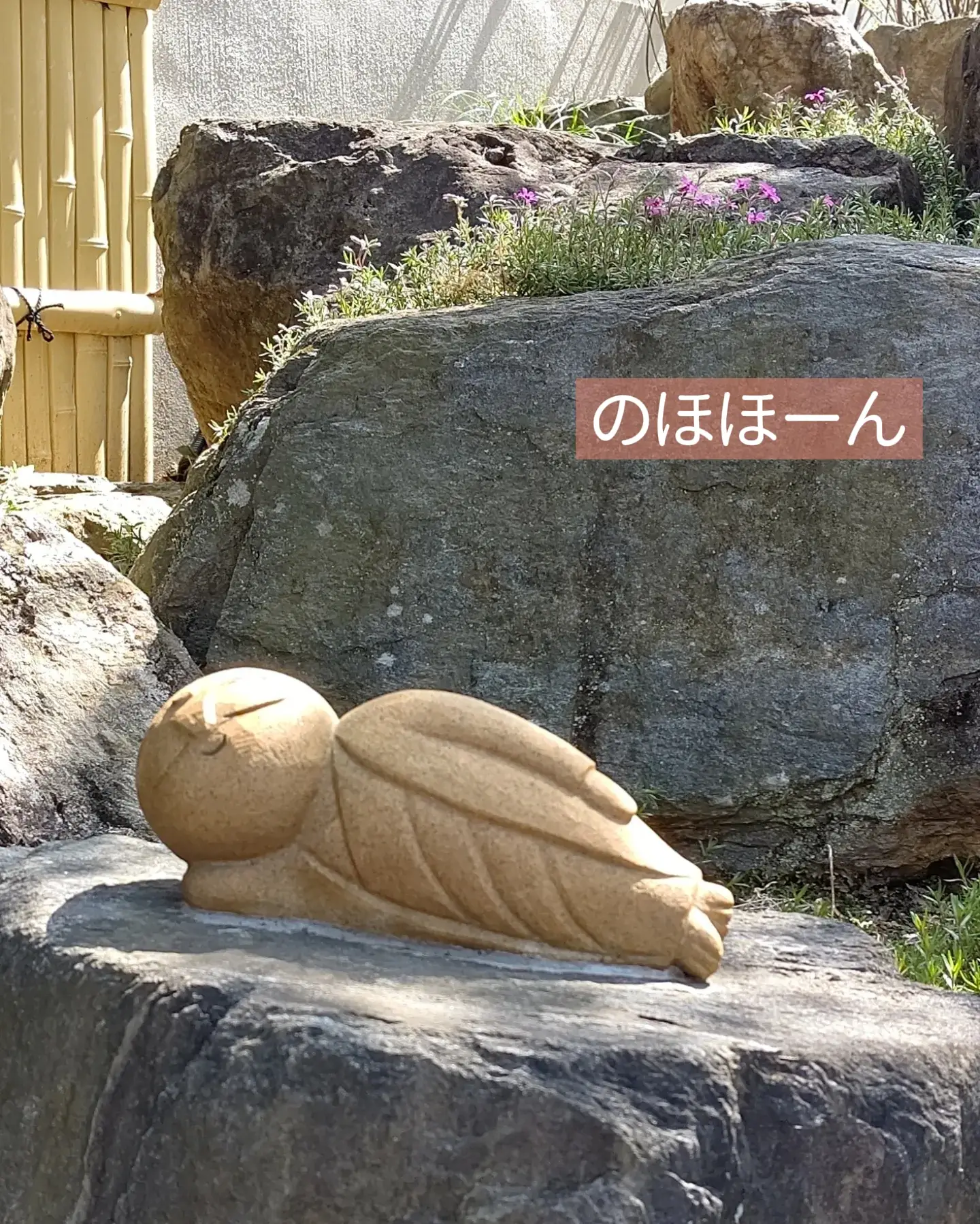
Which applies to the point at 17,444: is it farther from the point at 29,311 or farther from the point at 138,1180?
the point at 138,1180

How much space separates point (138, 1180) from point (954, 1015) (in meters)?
1.04

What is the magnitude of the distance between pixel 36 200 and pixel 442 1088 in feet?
17.5

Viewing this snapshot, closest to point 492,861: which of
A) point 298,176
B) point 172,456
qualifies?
point 298,176

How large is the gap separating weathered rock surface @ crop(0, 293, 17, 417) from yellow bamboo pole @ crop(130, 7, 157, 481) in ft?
9.47

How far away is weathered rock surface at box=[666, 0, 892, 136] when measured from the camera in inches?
252

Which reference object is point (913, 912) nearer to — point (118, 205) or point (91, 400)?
point (91, 400)

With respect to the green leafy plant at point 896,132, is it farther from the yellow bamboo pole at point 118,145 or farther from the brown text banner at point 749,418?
the yellow bamboo pole at point 118,145

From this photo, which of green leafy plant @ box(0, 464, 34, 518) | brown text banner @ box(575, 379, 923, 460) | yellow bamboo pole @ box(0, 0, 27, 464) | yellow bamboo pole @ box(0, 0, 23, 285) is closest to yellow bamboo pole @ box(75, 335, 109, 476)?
yellow bamboo pole @ box(0, 0, 27, 464)

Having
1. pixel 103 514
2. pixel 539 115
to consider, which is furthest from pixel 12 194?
pixel 539 115

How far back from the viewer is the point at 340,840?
6.30ft

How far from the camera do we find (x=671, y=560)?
3205 mm

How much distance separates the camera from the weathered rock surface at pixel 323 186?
4902 mm

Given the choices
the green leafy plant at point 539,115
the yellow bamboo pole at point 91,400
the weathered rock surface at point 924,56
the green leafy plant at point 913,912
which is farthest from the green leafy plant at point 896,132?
the yellow bamboo pole at point 91,400

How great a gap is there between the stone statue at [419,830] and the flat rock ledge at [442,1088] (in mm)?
46
